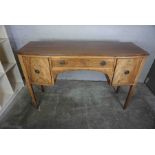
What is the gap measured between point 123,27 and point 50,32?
0.94 meters

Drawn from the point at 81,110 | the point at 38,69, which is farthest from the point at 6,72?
the point at 81,110

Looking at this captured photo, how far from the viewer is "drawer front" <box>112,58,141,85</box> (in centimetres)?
117

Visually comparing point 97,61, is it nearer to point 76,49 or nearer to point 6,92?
point 76,49

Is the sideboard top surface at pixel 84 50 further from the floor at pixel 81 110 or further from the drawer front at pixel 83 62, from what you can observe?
the floor at pixel 81 110

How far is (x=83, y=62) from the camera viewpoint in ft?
3.86

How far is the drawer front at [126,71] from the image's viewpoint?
3.83 feet

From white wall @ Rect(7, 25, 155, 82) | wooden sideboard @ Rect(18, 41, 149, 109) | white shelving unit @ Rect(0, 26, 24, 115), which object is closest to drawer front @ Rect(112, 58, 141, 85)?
wooden sideboard @ Rect(18, 41, 149, 109)

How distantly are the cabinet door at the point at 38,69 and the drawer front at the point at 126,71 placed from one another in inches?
26.6

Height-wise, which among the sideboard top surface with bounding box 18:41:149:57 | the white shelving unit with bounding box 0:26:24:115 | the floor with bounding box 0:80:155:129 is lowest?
the floor with bounding box 0:80:155:129

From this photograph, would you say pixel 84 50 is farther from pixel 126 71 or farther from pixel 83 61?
pixel 126 71

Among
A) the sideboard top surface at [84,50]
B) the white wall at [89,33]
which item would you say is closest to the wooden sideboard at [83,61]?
the sideboard top surface at [84,50]

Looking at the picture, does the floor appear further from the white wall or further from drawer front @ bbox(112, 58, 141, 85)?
the white wall

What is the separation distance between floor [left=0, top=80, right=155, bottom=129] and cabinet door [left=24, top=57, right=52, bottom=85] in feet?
1.43

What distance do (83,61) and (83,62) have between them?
0.04ft
